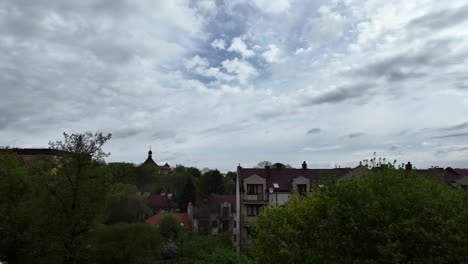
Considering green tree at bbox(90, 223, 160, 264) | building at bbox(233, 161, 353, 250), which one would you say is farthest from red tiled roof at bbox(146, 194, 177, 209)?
green tree at bbox(90, 223, 160, 264)

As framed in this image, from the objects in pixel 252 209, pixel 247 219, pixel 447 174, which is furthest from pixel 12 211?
pixel 447 174

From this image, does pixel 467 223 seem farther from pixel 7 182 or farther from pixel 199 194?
pixel 199 194

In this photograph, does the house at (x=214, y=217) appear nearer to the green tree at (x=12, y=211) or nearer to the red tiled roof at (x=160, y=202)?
the red tiled roof at (x=160, y=202)

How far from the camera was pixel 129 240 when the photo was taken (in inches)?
1431

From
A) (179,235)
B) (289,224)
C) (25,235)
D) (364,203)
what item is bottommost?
(179,235)

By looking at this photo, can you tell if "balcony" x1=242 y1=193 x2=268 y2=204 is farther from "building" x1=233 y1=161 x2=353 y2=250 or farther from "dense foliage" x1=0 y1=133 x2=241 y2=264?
"dense foliage" x1=0 y1=133 x2=241 y2=264

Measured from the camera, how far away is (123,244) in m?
36.2

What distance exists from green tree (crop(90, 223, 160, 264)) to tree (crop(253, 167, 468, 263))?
75.0 ft

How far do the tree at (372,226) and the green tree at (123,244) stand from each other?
22865 mm

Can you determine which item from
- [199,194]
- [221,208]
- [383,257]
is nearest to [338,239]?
[383,257]

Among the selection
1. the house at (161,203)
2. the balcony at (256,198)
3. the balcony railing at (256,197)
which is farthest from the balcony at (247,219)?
the house at (161,203)

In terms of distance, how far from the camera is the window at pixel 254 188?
41031mm

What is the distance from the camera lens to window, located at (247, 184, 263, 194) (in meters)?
41.0

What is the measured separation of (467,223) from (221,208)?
56.1 metres
